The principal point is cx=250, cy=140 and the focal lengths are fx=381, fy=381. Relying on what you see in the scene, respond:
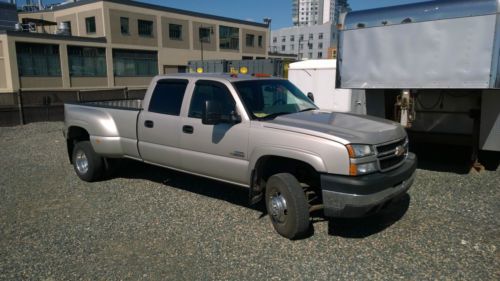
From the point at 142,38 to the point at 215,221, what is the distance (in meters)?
41.6

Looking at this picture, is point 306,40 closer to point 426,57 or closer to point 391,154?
point 426,57

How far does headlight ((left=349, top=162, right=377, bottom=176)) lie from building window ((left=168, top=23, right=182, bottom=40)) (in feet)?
147

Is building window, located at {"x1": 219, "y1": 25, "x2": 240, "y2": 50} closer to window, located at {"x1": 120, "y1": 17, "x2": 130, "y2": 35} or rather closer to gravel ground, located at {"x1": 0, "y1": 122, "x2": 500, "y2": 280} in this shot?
window, located at {"x1": 120, "y1": 17, "x2": 130, "y2": 35}

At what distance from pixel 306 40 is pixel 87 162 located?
10306cm

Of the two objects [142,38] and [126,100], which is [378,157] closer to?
[126,100]

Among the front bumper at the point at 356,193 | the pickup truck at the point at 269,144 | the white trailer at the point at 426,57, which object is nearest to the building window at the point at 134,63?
the pickup truck at the point at 269,144

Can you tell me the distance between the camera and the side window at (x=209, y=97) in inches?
198

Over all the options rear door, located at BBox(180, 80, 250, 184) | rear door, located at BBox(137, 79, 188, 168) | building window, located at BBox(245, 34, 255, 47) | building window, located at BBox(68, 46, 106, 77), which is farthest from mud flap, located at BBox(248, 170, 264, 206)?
building window, located at BBox(245, 34, 255, 47)

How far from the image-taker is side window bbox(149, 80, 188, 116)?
220 inches

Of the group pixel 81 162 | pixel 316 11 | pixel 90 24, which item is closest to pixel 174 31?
pixel 90 24

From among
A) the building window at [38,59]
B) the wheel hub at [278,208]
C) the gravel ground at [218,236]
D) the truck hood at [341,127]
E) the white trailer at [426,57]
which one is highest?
the building window at [38,59]

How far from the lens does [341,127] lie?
4293 mm

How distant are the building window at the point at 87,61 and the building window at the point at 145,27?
5608 mm

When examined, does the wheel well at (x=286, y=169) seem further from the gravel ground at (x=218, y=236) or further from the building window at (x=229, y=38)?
the building window at (x=229, y=38)
